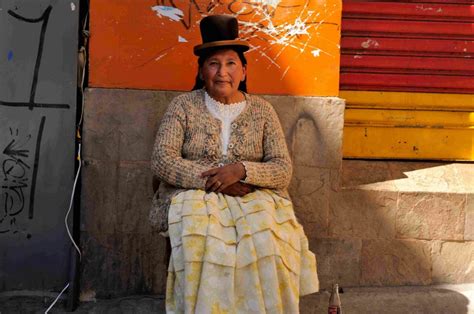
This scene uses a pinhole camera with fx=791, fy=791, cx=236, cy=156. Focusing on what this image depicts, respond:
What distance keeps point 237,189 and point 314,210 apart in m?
1.09

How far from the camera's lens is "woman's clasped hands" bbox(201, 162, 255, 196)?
165 inches

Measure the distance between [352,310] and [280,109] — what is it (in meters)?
1.38

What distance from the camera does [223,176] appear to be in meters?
4.20

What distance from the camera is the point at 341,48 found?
5.66 meters

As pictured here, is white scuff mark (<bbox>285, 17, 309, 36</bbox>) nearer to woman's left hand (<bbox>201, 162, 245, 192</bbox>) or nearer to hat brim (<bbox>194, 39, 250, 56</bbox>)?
hat brim (<bbox>194, 39, 250, 56</bbox>)

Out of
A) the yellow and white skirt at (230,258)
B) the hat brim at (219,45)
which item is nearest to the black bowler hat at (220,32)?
the hat brim at (219,45)

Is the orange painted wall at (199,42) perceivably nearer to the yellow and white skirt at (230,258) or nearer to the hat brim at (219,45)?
the hat brim at (219,45)

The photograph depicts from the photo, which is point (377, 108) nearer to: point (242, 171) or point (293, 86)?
point (293, 86)

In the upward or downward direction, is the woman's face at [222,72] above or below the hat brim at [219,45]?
below

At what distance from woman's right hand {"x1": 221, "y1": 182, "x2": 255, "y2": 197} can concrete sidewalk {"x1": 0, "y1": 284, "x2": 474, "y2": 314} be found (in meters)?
1.19

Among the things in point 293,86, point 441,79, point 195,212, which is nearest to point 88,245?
point 195,212

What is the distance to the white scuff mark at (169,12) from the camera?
5.04 meters

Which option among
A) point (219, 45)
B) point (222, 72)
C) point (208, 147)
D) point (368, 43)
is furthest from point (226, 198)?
point (368, 43)

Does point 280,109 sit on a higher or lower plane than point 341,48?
lower
